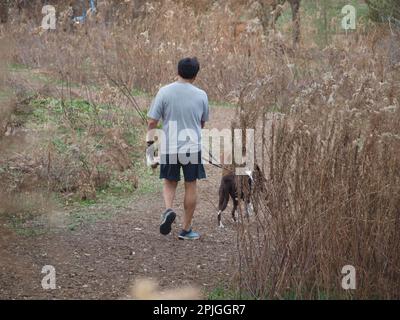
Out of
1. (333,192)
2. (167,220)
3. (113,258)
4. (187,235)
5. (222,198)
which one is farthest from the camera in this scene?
(222,198)

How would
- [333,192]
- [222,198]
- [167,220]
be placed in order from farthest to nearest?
[222,198]
[167,220]
[333,192]

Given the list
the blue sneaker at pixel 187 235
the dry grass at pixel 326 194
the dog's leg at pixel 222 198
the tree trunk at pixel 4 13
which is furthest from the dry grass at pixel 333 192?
the tree trunk at pixel 4 13

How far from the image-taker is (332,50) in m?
11.7

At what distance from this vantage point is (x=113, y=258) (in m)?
6.68

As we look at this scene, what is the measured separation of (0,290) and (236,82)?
25.4ft

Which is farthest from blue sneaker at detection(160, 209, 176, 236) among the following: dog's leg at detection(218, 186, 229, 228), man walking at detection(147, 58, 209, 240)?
dog's leg at detection(218, 186, 229, 228)

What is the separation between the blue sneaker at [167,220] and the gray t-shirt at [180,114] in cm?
53

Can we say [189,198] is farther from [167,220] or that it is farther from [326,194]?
[326,194]

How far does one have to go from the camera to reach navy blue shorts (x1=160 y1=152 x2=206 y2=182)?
7000mm

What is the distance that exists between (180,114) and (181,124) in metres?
0.09

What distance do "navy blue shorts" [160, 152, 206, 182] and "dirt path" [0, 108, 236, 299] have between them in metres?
0.53

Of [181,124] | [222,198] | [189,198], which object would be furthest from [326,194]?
[222,198]
